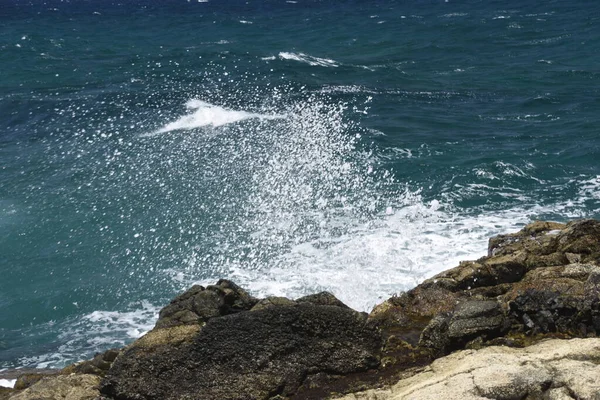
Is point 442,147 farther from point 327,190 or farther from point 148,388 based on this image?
point 148,388

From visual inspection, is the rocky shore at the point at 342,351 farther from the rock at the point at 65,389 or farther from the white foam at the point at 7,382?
the white foam at the point at 7,382

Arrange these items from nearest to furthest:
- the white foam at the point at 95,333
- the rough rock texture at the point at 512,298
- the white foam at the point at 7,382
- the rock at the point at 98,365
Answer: the rough rock texture at the point at 512,298
the rock at the point at 98,365
the white foam at the point at 7,382
the white foam at the point at 95,333

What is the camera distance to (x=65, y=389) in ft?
61.3

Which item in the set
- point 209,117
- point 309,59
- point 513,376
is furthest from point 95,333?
point 309,59

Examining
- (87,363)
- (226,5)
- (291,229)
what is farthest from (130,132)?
(226,5)

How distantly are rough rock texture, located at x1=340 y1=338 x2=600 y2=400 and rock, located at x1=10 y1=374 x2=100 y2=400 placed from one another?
6358 mm

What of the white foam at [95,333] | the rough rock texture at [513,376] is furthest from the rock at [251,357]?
the white foam at [95,333]

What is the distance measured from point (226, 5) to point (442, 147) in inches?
2188

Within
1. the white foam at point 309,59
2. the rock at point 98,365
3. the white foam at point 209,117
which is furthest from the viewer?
the white foam at point 309,59

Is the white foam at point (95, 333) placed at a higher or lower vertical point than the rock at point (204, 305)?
lower

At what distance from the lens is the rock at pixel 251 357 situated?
688 inches

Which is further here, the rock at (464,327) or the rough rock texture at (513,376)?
the rock at (464,327)

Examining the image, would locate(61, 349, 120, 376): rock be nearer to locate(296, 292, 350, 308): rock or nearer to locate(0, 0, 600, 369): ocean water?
locate(296, 292, 350, 308): rock

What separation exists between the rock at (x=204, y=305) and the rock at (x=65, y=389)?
294cm
